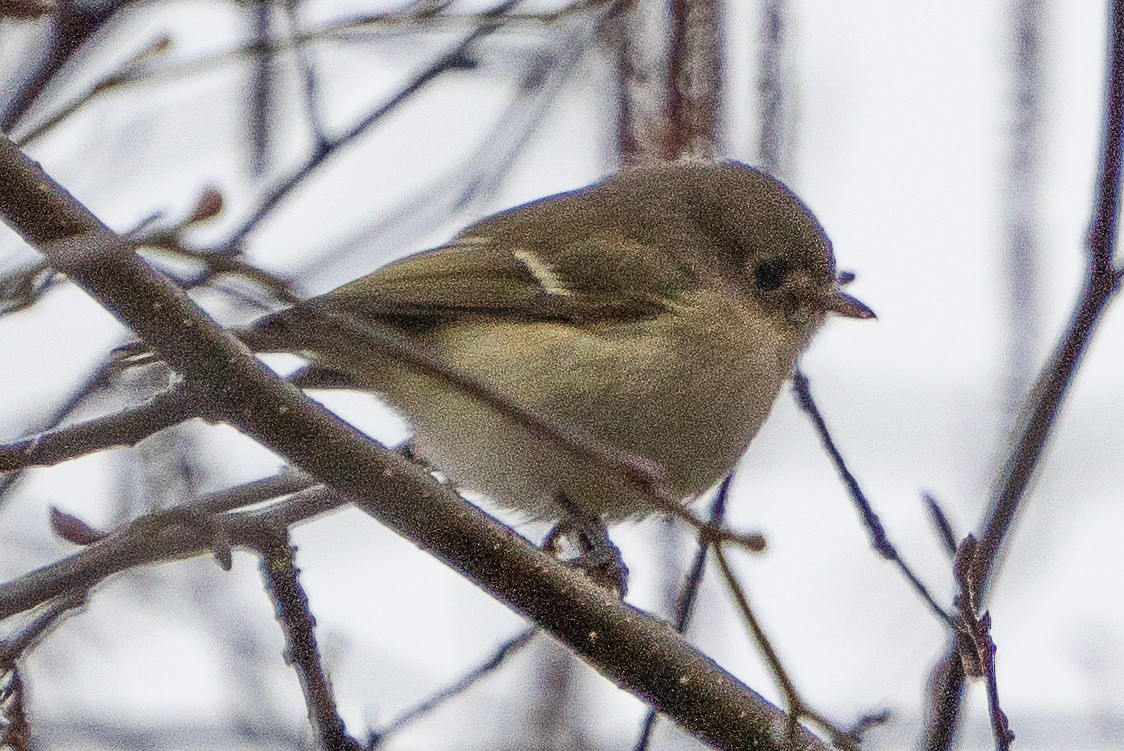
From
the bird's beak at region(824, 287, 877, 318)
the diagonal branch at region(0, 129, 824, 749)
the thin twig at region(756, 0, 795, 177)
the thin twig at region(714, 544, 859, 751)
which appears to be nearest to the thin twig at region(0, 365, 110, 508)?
the diagonal branch at region(0, 129, 824, 749)

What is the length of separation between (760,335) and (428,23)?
1.15 metres

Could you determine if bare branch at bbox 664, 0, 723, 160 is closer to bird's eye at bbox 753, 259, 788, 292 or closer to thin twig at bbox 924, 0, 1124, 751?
bird's eye at bbox 753, 259, 788, 292

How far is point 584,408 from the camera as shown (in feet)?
11.0

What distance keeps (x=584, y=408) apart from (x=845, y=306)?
90 centimetres

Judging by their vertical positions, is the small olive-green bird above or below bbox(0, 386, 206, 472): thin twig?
above

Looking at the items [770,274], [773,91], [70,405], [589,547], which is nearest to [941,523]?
[773,91]

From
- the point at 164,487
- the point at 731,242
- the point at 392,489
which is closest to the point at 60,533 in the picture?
the point at 392,489

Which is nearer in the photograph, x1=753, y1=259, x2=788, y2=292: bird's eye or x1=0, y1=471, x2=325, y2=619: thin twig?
x1=0, y1=471, x2=325, y2=619: thin twig

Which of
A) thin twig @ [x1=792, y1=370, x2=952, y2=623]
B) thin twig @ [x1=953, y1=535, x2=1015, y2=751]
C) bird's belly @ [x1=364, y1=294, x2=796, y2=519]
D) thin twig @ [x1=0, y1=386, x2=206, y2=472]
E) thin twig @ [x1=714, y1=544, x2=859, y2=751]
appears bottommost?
thin twig @ [x1=714, y1=544, x2=859, y2=751]

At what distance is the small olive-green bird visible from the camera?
338cm

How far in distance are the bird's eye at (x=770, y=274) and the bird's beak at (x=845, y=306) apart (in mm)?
142

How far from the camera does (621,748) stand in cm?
398

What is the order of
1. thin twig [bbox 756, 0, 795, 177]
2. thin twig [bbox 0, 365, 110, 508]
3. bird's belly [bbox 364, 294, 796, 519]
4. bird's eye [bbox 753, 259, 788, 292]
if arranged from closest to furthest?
thin twig [bbox 756, 0, 795, 177] < thin twig [bbox 0, 365, 110, 508] < bird's belly [bbox 364, 294, 796, 519] < bird's eye [bbox 753, 259, 788, 292]

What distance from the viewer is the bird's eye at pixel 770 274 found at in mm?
3951
